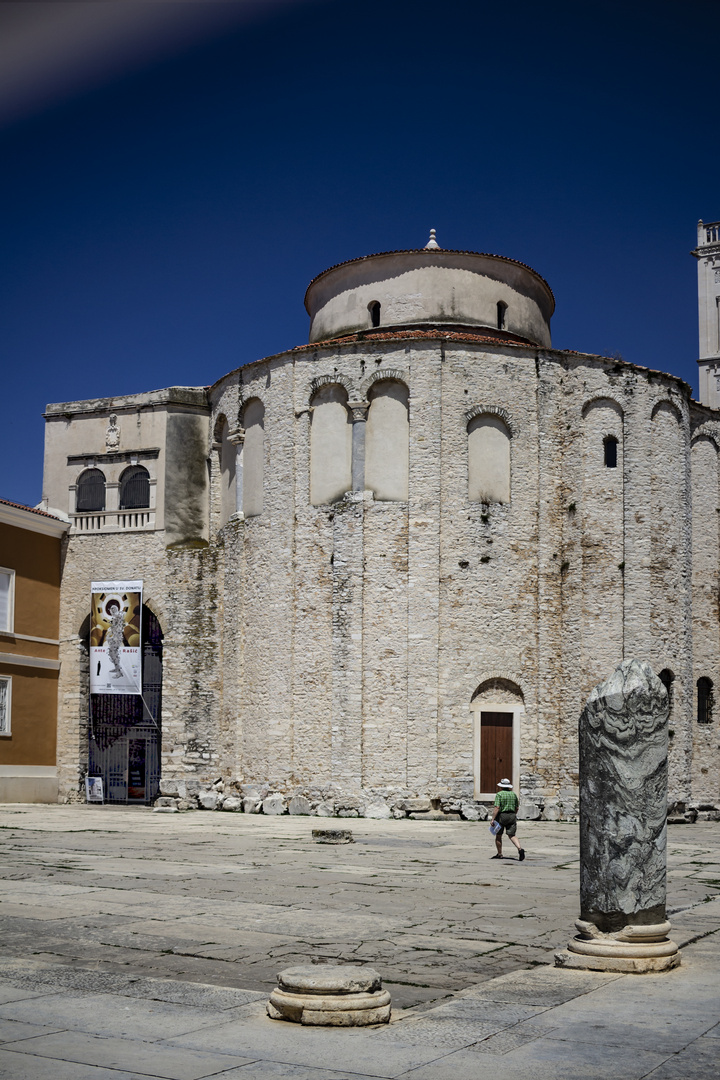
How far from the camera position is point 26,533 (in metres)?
29.6

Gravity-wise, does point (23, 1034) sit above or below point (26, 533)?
below

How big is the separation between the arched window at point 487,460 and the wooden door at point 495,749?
17.0ft

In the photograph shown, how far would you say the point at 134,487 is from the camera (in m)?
30.8

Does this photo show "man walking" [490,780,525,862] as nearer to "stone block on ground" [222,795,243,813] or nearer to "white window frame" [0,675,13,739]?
"stone block on ground" [222,795,243,813]

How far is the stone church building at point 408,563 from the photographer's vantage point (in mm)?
25859

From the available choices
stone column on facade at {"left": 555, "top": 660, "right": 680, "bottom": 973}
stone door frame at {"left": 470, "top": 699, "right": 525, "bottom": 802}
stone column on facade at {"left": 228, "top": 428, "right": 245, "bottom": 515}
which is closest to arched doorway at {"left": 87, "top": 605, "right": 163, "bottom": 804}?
stone column on facade at {"left": 228, "top": 428, "right": 245, "bottom": 515}

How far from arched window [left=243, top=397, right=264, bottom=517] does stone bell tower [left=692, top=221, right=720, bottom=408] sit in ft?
91.4

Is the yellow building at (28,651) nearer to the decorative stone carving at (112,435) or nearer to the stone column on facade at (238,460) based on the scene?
the decorative stone carving at (112,435)

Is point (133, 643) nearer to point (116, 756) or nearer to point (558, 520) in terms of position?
point (116, 756)

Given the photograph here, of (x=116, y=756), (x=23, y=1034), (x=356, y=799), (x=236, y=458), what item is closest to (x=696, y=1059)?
(x=23, y=1034)

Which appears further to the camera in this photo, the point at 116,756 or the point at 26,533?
the point at 116,756

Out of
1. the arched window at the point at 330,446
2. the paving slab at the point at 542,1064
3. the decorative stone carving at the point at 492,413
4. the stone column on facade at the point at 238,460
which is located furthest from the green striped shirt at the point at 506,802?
the stone column on facade at the point at 238,460

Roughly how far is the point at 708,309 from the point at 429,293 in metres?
27.1

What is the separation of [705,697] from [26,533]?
18.4 metres
